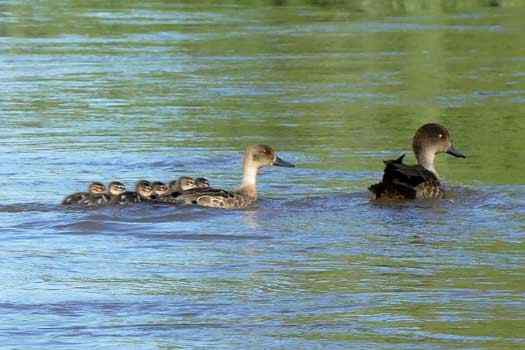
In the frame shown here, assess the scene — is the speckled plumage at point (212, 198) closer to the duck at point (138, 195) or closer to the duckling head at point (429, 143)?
the duck at point (138, 195)

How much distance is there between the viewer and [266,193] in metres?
13.5

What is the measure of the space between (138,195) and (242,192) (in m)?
0.86

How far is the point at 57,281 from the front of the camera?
983 cm

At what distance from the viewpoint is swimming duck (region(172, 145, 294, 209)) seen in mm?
12453

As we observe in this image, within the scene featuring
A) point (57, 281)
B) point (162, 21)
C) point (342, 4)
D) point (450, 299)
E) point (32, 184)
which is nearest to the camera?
point (450, 299)

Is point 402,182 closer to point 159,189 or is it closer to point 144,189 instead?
point 159,189

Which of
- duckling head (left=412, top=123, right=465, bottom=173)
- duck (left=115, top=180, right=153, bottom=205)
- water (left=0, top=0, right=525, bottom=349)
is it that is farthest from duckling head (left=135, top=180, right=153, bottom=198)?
duckling head (left=412, top=123, right=465, bottom=173)

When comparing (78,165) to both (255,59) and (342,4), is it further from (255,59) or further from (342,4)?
(342,4)

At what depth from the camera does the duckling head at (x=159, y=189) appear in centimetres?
1281

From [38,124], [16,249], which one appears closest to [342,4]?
[38,124]

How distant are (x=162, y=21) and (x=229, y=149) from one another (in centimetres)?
1675

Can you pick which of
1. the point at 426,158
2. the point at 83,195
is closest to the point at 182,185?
the point at 83,195

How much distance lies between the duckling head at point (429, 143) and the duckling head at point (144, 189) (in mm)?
2465

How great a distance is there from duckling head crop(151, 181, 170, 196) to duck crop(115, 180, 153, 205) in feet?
0.10
